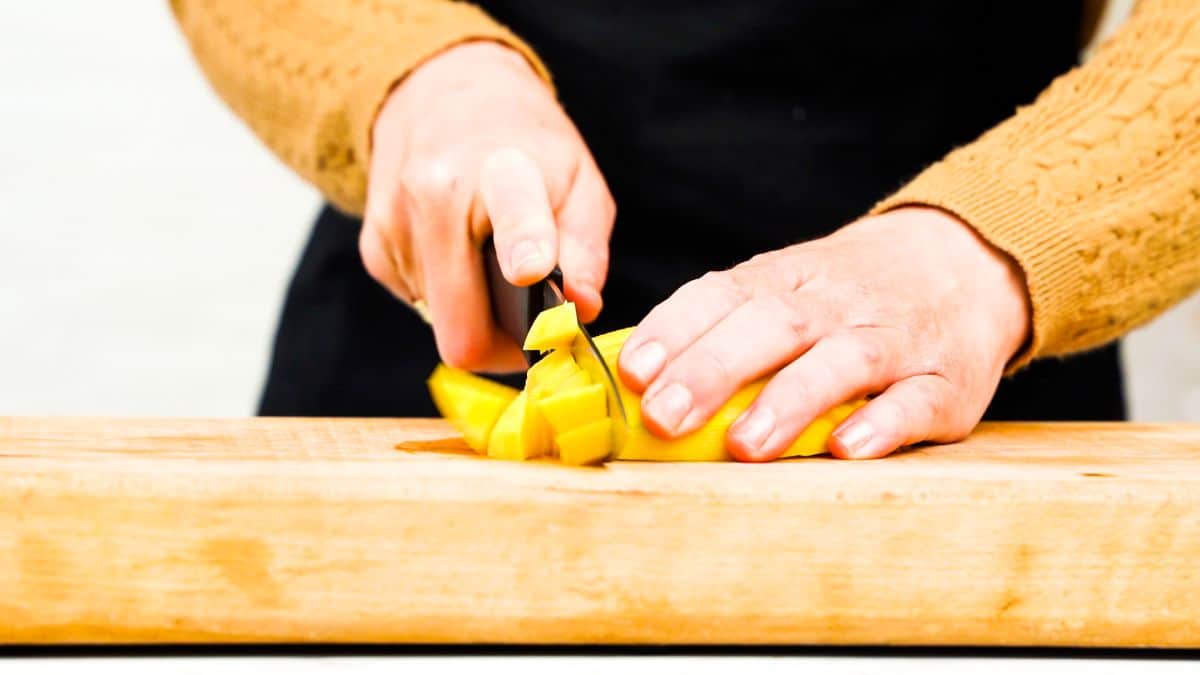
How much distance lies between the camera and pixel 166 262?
6.95 ft

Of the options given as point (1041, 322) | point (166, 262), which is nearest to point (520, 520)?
point (1041, 322)

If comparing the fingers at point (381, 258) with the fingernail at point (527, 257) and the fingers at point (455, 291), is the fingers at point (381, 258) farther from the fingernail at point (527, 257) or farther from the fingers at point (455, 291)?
the fingernail at point (527, 257)

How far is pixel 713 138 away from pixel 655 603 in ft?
1.98

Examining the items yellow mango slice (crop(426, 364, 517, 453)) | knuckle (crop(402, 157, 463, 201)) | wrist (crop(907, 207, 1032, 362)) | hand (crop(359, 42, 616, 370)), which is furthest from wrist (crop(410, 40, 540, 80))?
wrist (crop(907, 207, 1032, 362))

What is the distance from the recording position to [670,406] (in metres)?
0.77

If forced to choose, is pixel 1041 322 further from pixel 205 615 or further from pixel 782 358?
pixel 205 615

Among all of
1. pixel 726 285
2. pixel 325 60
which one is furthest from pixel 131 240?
pixel 726 285

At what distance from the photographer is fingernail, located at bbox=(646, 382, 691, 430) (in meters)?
0.77

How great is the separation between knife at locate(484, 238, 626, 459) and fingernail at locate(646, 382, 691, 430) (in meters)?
0.02

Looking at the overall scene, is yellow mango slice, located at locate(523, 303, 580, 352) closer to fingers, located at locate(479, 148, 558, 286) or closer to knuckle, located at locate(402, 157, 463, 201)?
fingers, located at locate(479, 148, 558, 286)

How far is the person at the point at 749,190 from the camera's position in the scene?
86 centimetres

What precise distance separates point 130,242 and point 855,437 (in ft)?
5.13

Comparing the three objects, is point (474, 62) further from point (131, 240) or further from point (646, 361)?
point (131, 240)

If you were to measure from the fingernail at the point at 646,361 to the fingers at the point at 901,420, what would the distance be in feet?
0.39
